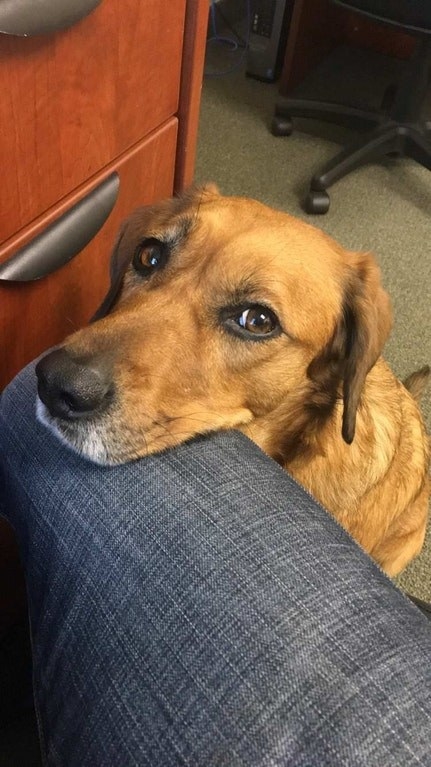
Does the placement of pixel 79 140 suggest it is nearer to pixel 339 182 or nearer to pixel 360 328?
pixel 360 328

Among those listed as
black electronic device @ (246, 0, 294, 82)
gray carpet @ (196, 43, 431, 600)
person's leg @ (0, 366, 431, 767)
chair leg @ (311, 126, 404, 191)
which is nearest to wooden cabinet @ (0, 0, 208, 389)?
person's leg @ (0, 366, 431, 767)

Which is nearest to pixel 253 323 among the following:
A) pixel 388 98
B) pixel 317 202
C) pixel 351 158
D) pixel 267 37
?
pixel 317 202

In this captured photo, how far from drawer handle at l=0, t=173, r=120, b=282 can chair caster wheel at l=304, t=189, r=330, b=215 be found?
1.55m

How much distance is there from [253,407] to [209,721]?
21.2 inches

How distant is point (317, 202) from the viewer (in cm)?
264

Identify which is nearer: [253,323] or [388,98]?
[253,323]

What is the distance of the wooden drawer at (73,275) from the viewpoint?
1109mm

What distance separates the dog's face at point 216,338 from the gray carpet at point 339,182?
3.42 feet

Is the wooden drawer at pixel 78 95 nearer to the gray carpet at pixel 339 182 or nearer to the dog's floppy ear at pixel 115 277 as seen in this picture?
the dog's floppy ear at pixel 115 277

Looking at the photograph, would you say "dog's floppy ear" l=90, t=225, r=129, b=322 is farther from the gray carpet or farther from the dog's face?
the gray carpet

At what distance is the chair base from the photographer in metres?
2.66

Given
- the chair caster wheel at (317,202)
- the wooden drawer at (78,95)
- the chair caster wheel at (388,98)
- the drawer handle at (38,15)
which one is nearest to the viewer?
the drawer handle at (38,15)

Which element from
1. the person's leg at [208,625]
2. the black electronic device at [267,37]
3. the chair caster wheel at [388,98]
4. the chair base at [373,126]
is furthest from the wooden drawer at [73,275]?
the black electronic device at [267,37]

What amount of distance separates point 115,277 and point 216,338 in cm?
31
